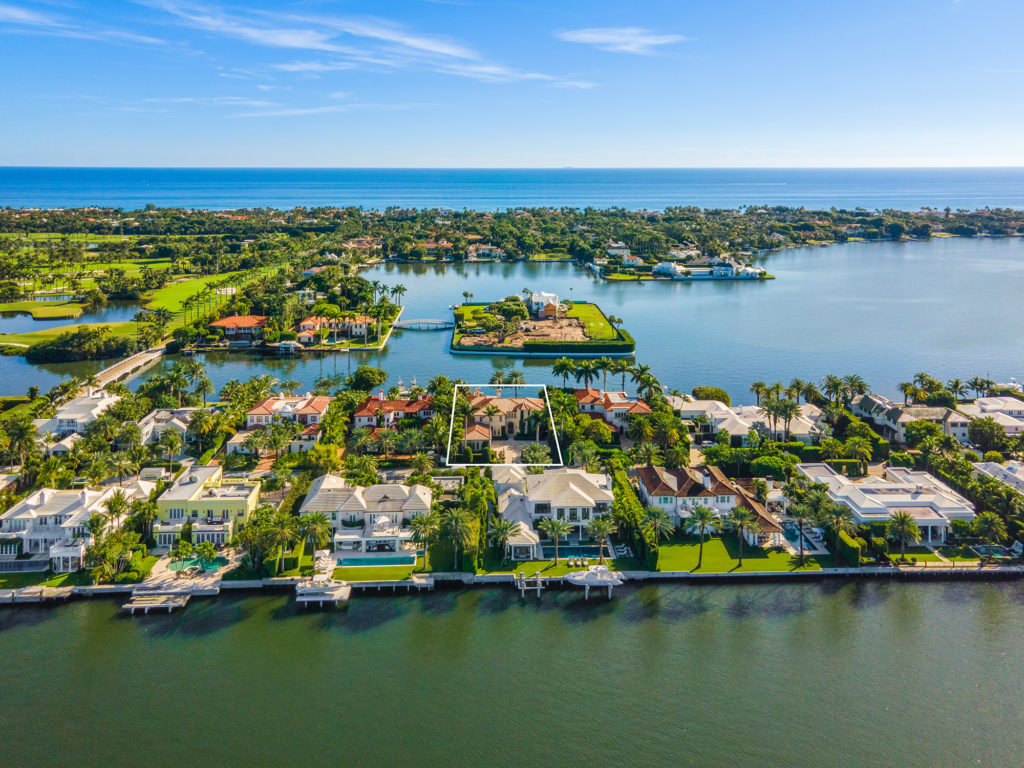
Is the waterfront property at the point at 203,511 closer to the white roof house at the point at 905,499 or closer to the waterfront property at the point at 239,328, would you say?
the white roof house at the point at 905,499

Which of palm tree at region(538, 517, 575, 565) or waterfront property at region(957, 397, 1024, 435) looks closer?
palm tree at region(538, 517, 575, 565)

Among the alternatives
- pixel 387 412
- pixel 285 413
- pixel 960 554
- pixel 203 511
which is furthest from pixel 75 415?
pixel 960 554

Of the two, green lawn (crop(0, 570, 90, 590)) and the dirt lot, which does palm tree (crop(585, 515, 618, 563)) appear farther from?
the dirt lot

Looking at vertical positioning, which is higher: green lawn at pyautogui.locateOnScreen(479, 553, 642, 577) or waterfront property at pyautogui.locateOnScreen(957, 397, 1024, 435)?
waterfront property at pyautogui.locateOnScreen(957, 397, 1024, 435)

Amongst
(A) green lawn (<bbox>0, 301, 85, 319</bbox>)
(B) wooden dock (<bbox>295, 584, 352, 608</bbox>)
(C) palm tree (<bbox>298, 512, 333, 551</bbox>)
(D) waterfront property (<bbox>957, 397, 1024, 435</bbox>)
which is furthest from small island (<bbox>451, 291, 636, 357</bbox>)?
(A) green lawn (<bbox>0, 301, 85, 319</bbox>)

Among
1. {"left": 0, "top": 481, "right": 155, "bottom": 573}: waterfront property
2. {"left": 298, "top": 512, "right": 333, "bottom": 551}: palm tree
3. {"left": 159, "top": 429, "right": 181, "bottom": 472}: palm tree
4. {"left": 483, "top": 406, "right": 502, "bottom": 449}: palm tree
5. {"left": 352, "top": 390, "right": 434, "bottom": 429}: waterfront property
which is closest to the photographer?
{"left": 0, "top": 481, "right": 155, "bottom": 573}: waterfront property

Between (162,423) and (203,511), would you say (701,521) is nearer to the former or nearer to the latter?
(203,511)
